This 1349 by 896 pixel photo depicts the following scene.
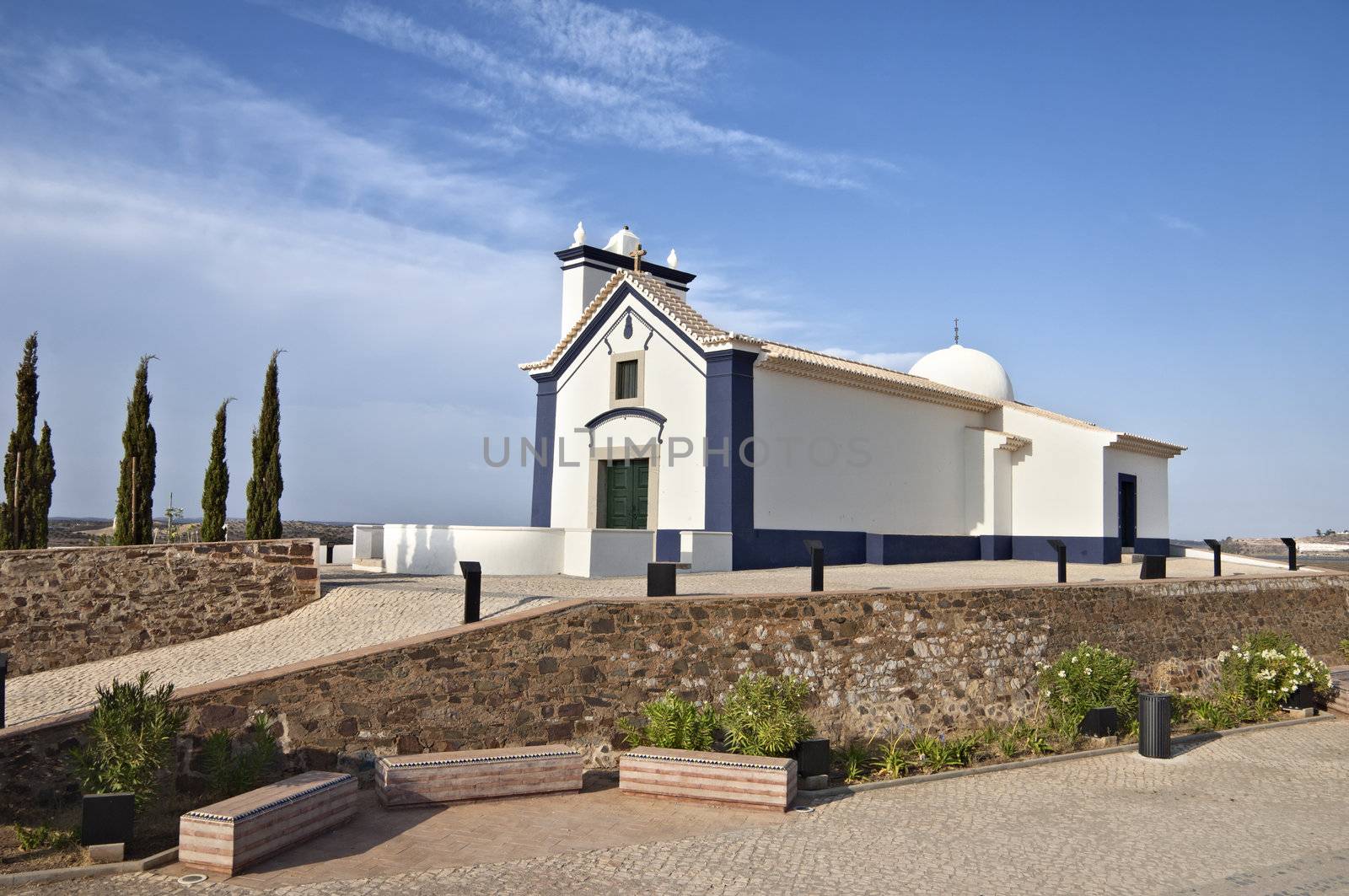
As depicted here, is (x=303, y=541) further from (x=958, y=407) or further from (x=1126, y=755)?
(x=958, y=407)

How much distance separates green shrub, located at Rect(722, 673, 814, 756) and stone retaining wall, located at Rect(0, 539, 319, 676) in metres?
6.88

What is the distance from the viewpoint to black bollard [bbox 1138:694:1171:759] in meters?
13.0

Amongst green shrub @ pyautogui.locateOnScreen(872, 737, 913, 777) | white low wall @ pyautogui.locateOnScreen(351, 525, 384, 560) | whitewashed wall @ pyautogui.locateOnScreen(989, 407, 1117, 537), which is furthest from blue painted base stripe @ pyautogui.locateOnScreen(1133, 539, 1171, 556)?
white low wall @ pyautogui.locateOnScreen(351, 525, 384, 560)

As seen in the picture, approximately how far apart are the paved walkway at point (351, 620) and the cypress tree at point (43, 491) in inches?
→ 209

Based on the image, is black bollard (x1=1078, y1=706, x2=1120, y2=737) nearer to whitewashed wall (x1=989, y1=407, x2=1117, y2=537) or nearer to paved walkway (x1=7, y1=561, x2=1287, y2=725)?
paved walkway (x1=7, y1=561, x2=1287, y2=725)

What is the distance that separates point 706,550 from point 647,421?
3.69 m

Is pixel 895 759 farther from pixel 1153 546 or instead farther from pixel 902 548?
pixel 1153 546

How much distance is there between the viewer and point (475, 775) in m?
9.60

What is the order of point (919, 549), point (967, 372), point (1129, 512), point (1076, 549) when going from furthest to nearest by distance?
point (967, 372)
point (1129, 512)
point (1076, 549)
point (919, 549)

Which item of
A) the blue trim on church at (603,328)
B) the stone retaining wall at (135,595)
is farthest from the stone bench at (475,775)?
the blue trim on church at (603,328)

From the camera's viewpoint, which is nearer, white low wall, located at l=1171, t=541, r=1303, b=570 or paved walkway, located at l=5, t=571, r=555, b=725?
paved walkway, located at l=5, t=571, r=555, b=725

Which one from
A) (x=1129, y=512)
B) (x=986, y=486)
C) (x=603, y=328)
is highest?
(x=603, y=328)

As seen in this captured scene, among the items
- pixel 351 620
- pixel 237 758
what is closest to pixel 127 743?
pixel 237 758

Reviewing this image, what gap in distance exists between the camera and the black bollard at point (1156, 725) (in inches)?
511
